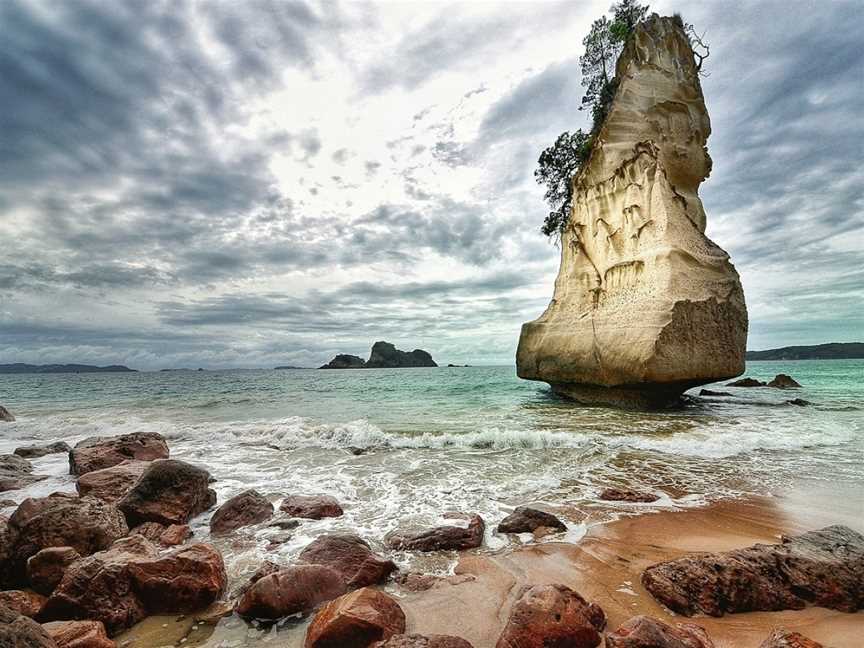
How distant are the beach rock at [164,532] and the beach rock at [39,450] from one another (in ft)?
22.2

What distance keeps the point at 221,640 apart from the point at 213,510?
3.08 metres

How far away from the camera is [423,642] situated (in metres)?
2.33

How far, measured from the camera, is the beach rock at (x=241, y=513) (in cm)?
483

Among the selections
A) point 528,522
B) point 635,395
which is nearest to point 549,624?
point 528,522

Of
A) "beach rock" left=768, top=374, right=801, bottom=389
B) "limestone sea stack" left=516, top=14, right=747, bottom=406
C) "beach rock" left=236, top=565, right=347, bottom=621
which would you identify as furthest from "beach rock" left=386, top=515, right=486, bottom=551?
"beach rock" left=768, top=374, right=801, bottom=389

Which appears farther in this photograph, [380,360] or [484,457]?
[380,360]

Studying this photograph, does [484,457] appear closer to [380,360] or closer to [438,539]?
[438,539]

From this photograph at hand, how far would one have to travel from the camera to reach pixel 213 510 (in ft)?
17.9

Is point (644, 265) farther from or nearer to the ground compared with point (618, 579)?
farther from the ground

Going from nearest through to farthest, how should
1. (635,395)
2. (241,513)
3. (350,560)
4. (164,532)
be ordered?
1. (350,560)
2. (164,532)
3. (241,513)
4. (635,395)

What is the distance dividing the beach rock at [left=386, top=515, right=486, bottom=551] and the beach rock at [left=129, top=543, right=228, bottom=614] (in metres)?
1.61

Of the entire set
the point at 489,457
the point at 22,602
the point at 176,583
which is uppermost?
the point at 176,583

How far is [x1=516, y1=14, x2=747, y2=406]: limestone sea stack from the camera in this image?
1330cm

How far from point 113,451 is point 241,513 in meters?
4.49
